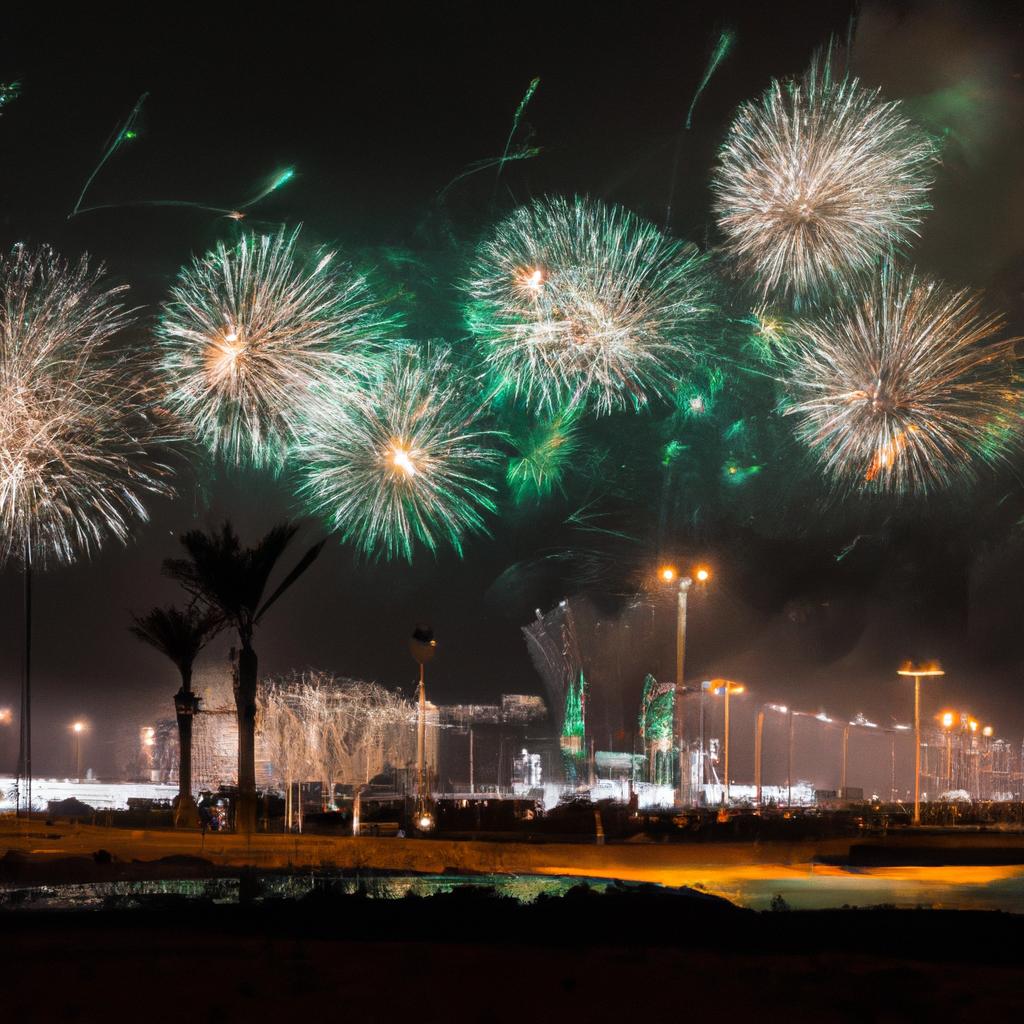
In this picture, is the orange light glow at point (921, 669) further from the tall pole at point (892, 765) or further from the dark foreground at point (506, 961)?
the tall pole at point (892, 765)

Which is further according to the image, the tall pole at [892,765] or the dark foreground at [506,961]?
the tall pole at [892,765]

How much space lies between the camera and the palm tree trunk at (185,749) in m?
30.8

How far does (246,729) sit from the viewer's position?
81.4 ft

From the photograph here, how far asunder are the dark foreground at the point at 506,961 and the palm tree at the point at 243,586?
10.1 meters

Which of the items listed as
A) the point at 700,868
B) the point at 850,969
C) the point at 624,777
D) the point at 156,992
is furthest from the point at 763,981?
the point at 624,777

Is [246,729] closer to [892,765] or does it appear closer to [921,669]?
[921,669]

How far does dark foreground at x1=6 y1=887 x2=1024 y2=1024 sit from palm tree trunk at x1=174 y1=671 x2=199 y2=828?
659 inches

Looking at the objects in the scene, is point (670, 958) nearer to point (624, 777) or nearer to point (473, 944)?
point (473, 944)

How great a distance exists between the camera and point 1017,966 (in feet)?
37.3

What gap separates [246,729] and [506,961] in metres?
14.6

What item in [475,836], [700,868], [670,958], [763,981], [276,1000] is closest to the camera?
[276,1000]

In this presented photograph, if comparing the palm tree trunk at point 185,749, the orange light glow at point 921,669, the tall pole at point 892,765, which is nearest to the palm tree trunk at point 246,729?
the palm tree trunk at point 185,749

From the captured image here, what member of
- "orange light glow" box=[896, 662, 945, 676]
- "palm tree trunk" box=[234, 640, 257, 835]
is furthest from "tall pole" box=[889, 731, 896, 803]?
"palm tree trunk" box=[234, 640, 257, 835]

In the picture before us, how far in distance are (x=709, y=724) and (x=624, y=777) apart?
26.6 metres
